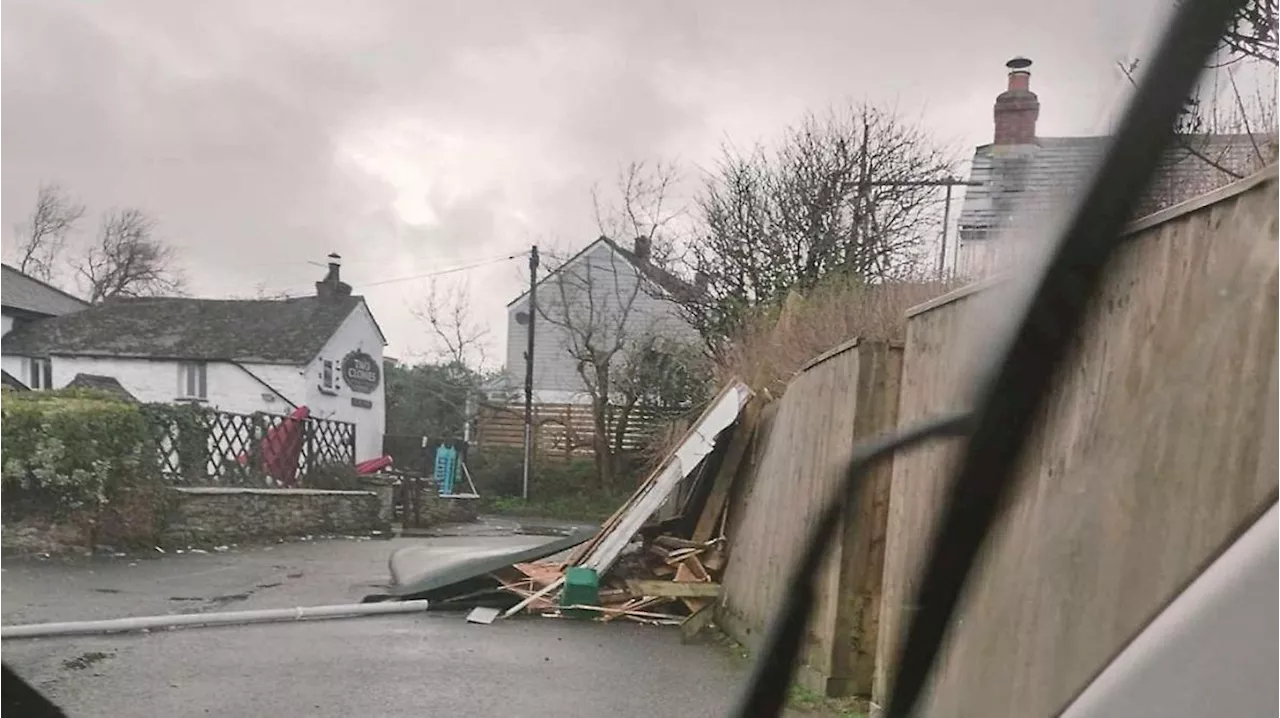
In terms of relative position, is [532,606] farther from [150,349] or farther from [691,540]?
[150,349]

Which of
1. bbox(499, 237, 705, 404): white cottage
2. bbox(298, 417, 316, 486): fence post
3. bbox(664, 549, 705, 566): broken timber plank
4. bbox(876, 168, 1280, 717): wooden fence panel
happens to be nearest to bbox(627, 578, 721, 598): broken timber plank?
bbox(664, 549, 705, 566): broken timber plank

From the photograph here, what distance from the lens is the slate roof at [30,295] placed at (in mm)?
2299

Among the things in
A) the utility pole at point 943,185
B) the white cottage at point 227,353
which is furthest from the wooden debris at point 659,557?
the utility pole at point 943,185

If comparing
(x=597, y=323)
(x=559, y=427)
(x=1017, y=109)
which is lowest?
(x=559, y=427)

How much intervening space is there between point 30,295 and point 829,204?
193 centimetres

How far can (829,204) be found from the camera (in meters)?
1.92

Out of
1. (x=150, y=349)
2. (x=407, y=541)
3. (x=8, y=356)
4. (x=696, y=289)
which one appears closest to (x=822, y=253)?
(x=696, y=289)

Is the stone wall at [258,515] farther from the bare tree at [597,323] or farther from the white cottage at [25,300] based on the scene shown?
the white cottage at [25,300]

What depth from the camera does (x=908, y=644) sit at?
4.79 feet

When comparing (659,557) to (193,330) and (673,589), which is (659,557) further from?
(193,330)

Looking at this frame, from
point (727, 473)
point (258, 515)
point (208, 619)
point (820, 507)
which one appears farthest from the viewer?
point (258, 515)

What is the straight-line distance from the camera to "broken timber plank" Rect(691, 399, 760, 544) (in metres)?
4.45

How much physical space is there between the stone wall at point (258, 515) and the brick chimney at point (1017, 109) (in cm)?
709

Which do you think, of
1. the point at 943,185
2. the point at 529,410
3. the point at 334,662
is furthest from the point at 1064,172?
the point at 334,662
